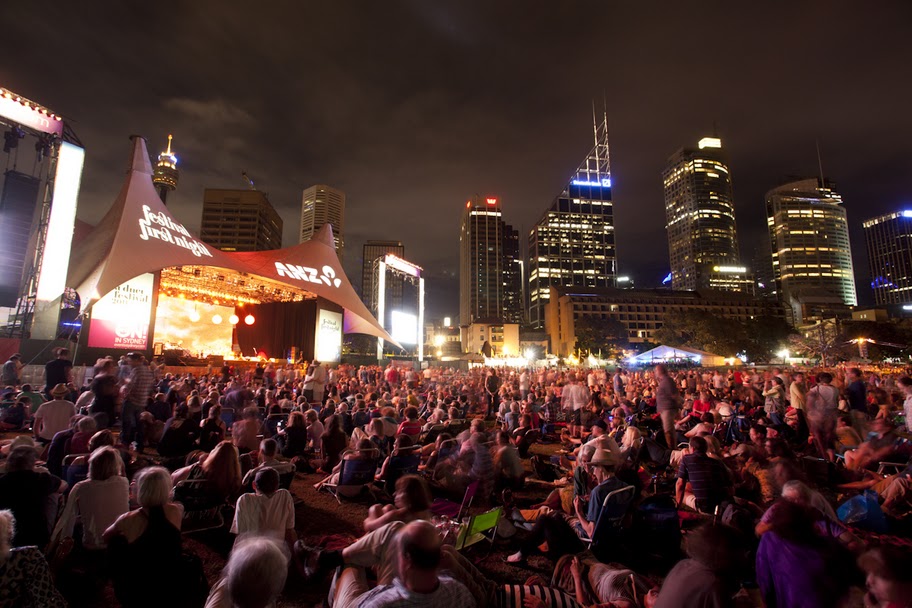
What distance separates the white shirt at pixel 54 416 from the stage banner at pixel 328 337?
21.1 meters

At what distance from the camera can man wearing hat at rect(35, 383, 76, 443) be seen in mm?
6008

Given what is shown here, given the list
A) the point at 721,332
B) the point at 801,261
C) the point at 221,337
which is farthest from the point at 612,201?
the point at 221,337

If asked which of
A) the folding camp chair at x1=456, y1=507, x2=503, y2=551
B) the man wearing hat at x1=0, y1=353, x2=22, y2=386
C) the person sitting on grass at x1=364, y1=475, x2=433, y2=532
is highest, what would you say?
the man wearing hat at x1=0, y1=353, x2=22, y2=386

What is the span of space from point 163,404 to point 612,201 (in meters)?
162

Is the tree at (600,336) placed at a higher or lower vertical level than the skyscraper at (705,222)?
lower

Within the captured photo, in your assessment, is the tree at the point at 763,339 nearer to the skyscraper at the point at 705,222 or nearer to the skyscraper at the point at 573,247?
the skyscraper at the point at 573,247

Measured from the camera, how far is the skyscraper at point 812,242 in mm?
162500

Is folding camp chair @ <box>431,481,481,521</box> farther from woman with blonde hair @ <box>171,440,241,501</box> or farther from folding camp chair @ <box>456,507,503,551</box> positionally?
woman with blonde hair @ <box>171,440,241,501</box>

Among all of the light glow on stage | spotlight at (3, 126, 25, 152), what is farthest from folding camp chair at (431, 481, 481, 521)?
the light glow on stage

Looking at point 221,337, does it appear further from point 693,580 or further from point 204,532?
point 693,580

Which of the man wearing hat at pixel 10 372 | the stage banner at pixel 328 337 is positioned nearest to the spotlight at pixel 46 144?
the man wearing hat at pixel 10 372

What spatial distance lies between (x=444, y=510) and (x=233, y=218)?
406 feet

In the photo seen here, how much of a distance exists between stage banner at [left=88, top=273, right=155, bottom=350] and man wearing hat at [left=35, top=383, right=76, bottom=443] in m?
13.0

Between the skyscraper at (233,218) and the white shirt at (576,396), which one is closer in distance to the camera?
the white shirt at (576,396)
